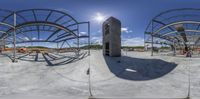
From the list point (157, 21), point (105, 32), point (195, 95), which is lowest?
point (195, 95)

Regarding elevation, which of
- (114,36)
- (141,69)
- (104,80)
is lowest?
(104,80)

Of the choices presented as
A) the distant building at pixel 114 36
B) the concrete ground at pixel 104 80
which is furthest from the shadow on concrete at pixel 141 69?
the distant building at pixel 114 36

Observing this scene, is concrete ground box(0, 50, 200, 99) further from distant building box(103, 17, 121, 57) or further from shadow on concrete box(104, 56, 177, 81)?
distant building box(103, 17, 121, 57)

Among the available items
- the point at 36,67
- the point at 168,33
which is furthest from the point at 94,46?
the point at 36,67

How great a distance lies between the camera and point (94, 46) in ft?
229

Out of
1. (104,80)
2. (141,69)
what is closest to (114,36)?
(141,69)

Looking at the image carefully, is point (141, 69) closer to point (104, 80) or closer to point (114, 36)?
point (104, 80)

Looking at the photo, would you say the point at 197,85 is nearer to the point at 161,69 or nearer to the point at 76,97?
the point at 161,69

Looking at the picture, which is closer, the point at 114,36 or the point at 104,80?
the point at 104,80

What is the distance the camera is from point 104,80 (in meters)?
12.7

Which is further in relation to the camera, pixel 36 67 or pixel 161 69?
pixel 36 67

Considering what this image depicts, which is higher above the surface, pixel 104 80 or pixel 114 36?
pixel 114 36

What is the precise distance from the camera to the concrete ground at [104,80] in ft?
32.8

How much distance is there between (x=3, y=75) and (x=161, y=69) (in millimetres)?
10575
